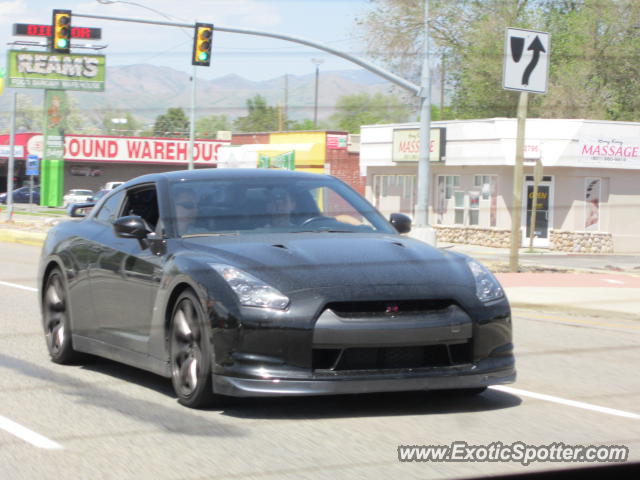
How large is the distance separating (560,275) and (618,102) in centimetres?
3553

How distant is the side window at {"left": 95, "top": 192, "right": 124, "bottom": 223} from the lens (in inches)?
323

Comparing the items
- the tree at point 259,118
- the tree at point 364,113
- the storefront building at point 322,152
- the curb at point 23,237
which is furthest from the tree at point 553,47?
the tree at point 259,118

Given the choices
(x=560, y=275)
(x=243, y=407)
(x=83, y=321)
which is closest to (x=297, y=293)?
(x=243, y=407)

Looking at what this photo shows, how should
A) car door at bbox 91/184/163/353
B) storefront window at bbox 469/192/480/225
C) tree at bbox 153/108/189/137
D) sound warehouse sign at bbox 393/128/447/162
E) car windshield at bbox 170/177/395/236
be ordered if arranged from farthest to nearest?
tree at bbox 153/108/189/137 → sound warehouse sign at bbox 393/128/447/162 → storefront window at bbox 469/192/480/225 → car windshield at bbox 170/177/395/236 → car door at bbox 91/184/163/353

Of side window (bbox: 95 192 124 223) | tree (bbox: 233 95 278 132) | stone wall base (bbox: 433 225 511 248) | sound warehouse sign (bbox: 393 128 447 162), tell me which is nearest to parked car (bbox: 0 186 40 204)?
sound warehouse sign (bbox: 393 128 447 162)

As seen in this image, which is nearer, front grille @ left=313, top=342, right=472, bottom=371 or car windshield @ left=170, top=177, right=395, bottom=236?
front grille @ left=313, top=342, right=472, bottom=371

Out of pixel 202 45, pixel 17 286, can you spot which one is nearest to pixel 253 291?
pixel 17 286

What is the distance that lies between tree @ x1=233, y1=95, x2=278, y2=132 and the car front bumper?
435 feet

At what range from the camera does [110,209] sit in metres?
8.32

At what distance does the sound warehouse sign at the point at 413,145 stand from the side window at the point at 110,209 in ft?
106

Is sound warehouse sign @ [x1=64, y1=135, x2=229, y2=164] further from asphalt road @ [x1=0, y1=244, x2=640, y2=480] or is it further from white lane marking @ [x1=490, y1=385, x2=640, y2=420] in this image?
white lane marking @ [x1=490, y1=385, x2=640, y2=420]

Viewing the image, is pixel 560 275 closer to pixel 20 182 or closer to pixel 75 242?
pixel 75 242

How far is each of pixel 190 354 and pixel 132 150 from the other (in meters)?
69.1

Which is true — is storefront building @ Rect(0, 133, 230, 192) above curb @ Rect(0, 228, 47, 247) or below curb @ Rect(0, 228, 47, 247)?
above
